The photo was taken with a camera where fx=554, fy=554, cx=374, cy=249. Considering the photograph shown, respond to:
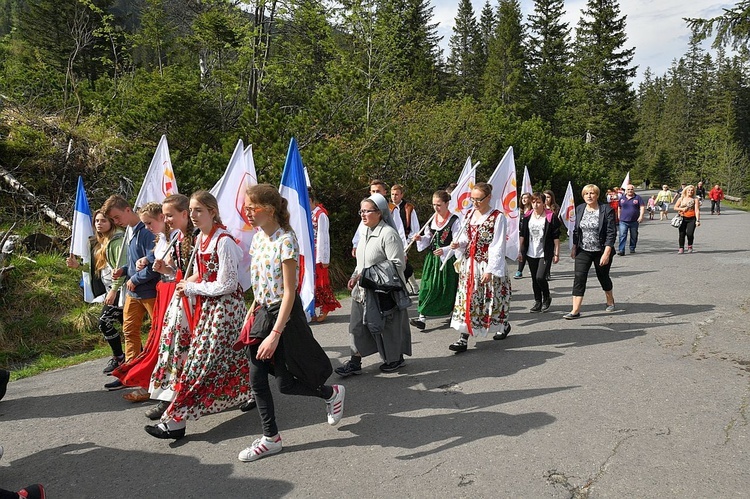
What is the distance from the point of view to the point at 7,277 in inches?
319

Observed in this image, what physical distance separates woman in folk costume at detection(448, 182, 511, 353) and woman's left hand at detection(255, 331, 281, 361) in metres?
2.87

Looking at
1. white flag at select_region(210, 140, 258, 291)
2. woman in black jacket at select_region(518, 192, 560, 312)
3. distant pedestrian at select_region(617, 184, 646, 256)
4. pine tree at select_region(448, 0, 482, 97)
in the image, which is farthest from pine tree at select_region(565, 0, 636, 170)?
white flag at select_region(210, 140, 258, 291)

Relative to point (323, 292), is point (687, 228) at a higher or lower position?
higher

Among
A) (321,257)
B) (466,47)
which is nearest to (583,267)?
(321,257)

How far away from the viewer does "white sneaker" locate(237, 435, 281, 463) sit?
3668 mm

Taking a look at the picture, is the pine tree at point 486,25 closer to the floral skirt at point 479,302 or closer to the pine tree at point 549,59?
the pine tree at point 549,59

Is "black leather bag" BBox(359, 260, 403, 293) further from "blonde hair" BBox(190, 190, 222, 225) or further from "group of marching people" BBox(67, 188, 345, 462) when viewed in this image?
"blonde hair" BBox(190, 190, 222, 225)

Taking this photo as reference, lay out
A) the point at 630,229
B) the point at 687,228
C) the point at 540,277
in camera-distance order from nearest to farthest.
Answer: the point at 540,277, the point at 687,228, the point at 630,229

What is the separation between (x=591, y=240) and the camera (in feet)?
24.1

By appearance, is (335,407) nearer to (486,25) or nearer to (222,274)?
(222,274)

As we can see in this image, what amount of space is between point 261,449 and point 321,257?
3.70 meters

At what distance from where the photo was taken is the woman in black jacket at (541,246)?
8000 mm

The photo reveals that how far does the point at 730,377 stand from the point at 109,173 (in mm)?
9730

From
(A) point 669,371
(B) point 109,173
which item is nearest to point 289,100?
(B) point 109,173
